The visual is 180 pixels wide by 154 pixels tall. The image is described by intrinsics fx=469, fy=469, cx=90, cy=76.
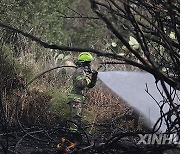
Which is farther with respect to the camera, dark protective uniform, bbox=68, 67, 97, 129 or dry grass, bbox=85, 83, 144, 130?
dry grass, bbox=85, 83, 144, 130

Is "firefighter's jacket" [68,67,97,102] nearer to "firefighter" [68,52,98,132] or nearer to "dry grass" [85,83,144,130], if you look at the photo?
"firefighter" [68,52,98,132]

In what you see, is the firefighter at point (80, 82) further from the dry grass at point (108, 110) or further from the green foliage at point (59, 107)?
the green foliage at point (59, 107)

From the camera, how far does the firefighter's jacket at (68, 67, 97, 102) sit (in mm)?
6148

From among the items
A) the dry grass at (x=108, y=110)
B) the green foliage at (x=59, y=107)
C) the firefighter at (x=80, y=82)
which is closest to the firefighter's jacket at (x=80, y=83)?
the firefighter at (x=80, y=82)

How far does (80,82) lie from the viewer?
6.13 meters

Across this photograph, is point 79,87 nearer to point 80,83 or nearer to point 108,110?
point 80,83

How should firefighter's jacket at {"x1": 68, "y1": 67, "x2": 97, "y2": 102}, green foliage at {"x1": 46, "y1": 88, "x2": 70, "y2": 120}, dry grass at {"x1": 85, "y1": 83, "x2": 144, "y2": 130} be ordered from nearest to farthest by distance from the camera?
firefighter's jacket at {"x1": 68, "y1": 67, "x2": 97, "y2": 102} → green foliage at {"x1": 46, "y1": 88, "x2": 70, "y2": 120} → dry grass at {"x1": 85, "y1": 83, "x2": 144, "y2": 130}

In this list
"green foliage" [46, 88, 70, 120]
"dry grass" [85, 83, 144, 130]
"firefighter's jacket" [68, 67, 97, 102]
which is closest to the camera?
"firefighter's jacket" [68, 67, 97, 102]

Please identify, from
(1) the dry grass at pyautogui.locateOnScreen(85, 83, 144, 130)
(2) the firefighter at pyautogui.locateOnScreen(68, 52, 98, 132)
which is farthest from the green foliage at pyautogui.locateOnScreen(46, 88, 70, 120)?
(2) the firefighter at pyautogui.locateOnScreen(68, 52, 98, 132)

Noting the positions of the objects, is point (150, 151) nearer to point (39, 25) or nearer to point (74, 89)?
point (74, 89)

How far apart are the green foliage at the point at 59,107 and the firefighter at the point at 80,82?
1493 millimetres

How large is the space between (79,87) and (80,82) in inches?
3.4

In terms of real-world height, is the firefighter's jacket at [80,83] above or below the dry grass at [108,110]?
above

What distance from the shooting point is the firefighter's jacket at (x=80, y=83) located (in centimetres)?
615
